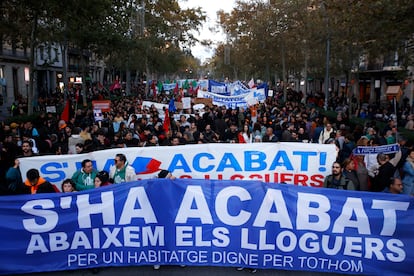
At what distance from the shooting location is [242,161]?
8117mm

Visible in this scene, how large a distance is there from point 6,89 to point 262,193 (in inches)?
1603

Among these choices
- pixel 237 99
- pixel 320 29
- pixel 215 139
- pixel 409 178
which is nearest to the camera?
pixel 409 178

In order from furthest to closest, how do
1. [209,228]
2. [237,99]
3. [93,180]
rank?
[237,99] → [93,180] → [209,228]

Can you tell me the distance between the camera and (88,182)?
695cm

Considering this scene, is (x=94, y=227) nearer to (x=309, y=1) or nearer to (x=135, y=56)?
(x=309, y=1)

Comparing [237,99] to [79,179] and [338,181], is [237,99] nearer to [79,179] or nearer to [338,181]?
[338,181]

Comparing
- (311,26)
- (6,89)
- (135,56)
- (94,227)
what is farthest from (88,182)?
(6,89)

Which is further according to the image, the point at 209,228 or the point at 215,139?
the point at 215,139

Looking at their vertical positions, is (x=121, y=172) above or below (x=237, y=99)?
below

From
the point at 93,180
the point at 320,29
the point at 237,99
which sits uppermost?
the point at 320,29

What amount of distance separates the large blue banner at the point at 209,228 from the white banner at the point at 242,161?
2453 mm

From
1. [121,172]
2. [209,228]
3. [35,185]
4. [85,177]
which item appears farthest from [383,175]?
[35,185]

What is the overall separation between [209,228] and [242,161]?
2.74 meters

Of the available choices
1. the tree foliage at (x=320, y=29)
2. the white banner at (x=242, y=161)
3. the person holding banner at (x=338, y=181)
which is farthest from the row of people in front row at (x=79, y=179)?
the tree foliage at (x=320, y=29)
